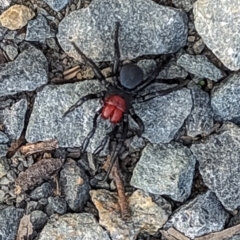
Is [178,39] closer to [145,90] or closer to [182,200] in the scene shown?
[145,90]

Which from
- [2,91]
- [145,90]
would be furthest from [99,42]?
[2,91]

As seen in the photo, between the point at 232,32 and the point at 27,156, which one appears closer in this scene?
the point at 232,32

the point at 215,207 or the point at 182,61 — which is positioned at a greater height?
the point at 182,61

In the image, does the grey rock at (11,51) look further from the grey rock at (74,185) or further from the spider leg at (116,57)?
the grey rock at (74,185)

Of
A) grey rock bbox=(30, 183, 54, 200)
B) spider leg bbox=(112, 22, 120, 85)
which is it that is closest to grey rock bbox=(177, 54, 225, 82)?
spider leg bbox=(112, 22, 120, 85)

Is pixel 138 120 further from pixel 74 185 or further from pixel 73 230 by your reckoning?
pixel 73 230

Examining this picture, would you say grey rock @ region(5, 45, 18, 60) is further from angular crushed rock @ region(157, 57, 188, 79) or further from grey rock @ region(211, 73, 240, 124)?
grey rock @ region(211, 73, 240, 124)
